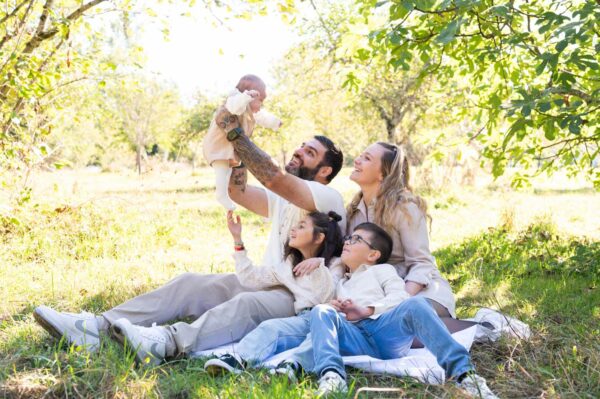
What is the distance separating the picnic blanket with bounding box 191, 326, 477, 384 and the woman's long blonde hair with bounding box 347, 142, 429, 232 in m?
0.84

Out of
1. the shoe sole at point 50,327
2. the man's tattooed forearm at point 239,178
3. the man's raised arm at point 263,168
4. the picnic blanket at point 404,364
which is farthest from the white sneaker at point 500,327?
the shoe sole at point 50,327

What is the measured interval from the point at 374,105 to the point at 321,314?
13.7 meters

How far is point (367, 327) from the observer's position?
129 inches

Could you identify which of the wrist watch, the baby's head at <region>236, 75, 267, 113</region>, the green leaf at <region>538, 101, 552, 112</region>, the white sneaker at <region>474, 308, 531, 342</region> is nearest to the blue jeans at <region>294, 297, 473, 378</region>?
the white sneaker at <region>474, 308, 531, 342</region>

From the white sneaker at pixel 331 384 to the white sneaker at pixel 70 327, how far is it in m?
1.29

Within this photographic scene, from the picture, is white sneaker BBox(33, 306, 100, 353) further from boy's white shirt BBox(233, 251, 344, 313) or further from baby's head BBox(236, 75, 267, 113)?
baby's head BBox(236, 75, 267, 113)

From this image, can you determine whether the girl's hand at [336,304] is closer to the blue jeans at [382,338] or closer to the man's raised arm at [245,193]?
the blue jeans at [382,338]

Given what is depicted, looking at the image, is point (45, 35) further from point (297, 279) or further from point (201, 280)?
point (297, 279)

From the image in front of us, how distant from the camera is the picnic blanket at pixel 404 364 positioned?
115 inches

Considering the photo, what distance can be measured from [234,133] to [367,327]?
4.44 ft

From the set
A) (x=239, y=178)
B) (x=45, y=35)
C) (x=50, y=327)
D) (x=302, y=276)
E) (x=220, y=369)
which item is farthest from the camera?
(x=45, y=35)

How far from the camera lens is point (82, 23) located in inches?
258

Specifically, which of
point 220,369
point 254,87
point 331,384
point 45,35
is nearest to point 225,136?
point 254,87

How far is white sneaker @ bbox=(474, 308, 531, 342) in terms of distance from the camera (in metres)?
3.50
